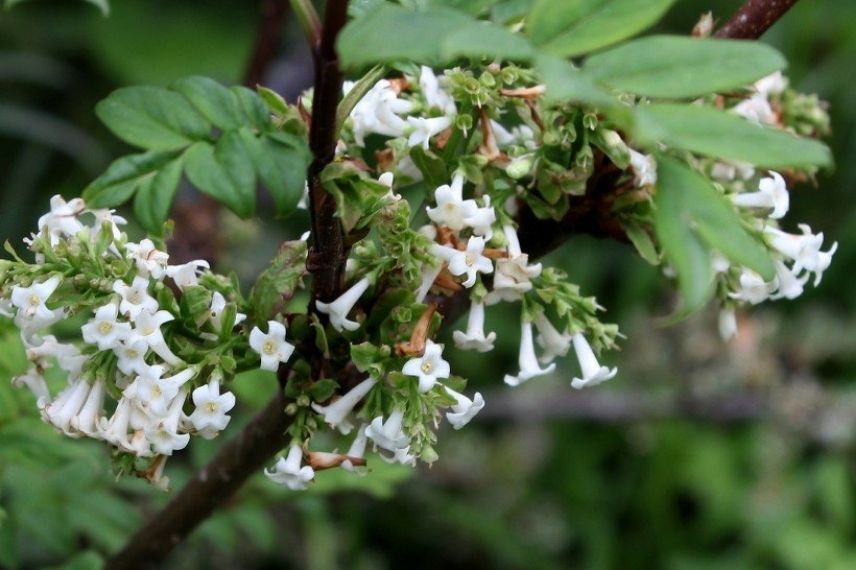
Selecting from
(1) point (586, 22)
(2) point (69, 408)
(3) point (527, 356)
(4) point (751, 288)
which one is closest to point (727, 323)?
(4) point (751, 288)

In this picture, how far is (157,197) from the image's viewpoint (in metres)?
0.61

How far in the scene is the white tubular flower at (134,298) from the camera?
2.07 feet

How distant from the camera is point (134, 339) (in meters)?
0.63

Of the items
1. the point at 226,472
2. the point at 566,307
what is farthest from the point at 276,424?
the point at 566,307

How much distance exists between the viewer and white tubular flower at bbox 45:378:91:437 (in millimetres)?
697

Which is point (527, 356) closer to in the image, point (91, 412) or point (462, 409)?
point (462, 409)

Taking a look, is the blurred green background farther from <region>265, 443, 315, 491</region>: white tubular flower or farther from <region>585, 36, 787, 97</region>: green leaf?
<region>585, 36, 787, 97</region>: green leaf

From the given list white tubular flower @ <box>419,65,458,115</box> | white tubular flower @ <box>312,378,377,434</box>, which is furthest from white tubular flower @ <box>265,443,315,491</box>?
white tubular flower @ <box>419,65,458,115</box>

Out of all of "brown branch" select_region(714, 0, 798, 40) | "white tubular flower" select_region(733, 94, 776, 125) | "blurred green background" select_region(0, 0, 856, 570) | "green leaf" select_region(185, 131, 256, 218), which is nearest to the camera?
"green leaf" select_region(185, 131, 256, 218)

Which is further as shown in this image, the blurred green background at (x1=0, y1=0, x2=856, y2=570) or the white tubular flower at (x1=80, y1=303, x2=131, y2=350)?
the blurred green background at (x1=0, y1=0, x2=856, y2=570)

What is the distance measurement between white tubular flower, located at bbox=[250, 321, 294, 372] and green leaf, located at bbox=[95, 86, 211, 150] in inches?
4.9

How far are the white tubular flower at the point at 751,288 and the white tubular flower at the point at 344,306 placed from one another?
0.27m

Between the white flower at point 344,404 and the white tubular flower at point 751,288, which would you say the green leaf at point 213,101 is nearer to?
the white flower at point 344,404

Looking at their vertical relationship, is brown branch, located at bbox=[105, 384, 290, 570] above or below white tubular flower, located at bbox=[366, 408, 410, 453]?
below
